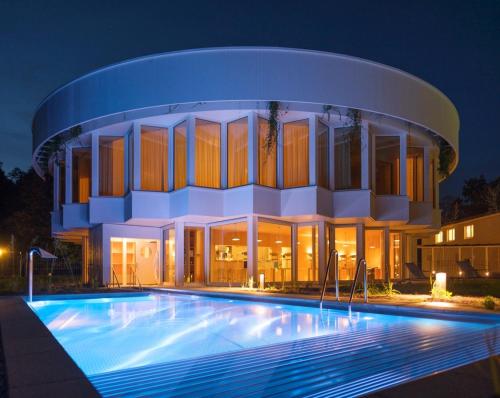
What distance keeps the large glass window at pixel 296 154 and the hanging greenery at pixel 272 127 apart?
900mm

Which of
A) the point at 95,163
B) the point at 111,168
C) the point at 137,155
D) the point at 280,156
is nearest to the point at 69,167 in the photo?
the point at 111,168

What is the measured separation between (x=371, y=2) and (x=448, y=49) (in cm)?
1001

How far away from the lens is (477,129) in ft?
237

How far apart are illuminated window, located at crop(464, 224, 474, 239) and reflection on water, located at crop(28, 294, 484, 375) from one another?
24650mm

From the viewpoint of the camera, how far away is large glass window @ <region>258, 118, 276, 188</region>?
18797 millimetres

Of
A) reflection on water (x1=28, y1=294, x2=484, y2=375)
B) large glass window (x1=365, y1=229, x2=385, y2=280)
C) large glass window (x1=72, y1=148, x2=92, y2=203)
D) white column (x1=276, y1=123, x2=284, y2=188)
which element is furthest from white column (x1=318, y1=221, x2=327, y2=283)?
large glass window (x1=72, y1=148, x2=92, y2=203)

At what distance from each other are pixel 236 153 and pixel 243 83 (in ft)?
8.90

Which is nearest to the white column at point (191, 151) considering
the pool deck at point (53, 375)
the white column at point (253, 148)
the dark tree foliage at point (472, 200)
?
the white column at point (253, 148)

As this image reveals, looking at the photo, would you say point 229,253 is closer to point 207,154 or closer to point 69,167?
point 207,154

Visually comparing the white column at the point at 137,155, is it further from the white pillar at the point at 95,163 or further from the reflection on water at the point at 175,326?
the reflection on water at the point at 175,326

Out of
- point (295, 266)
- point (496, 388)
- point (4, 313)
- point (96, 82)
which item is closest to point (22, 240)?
point (96, 82)

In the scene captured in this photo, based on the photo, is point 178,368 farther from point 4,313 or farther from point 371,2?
point 371,2

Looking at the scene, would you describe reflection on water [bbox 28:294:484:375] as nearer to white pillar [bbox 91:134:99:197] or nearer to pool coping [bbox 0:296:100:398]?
pool coping [bbox 0:296:100:398]

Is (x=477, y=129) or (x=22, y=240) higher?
(x=477, y=129)
